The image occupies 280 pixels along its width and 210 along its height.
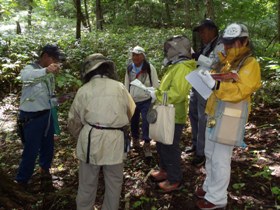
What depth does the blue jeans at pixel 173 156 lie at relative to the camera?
4090 mm

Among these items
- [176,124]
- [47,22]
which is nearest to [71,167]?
[176,124]

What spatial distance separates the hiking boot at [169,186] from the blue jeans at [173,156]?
0.17 ft

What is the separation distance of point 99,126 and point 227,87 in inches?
53.8

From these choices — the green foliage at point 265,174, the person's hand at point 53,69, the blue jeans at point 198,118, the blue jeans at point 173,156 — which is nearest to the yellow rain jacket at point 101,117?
the person's hand at point 53,69

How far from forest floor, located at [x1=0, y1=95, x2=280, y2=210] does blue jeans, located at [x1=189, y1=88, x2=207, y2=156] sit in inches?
14.0

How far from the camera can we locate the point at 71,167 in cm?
530

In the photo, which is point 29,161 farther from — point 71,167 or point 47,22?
point 47,22

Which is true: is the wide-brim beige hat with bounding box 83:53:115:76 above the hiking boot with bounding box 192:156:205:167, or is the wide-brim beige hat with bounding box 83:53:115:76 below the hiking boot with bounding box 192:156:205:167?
above

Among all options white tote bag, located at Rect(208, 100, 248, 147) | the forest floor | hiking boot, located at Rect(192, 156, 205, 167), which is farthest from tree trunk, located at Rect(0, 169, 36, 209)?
white tote bag, located at Rect(208, 100, 248, 147)

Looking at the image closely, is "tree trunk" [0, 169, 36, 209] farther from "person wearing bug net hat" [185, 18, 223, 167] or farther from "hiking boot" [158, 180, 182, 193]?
"person wearing bug net hat" [185, 18, 223, 167]

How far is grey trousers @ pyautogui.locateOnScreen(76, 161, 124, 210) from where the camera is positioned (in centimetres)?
336

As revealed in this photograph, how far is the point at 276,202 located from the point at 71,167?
3.28 meters

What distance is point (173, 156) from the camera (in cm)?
412

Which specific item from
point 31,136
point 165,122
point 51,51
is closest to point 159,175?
point 165,122
